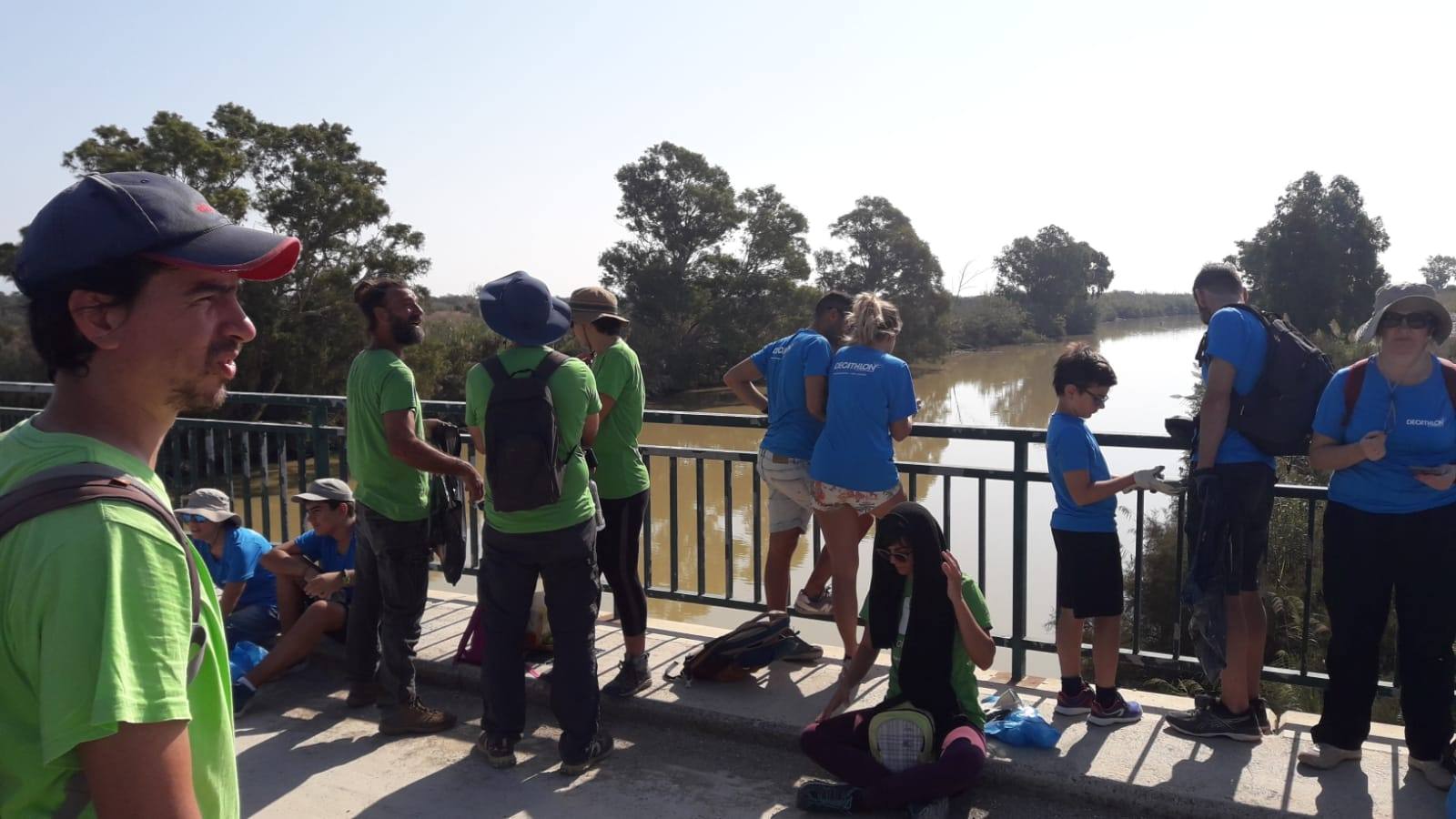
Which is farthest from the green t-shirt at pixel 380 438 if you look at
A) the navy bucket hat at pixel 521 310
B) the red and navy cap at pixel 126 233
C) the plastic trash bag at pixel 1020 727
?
the red and navy cap at pixel 126 233

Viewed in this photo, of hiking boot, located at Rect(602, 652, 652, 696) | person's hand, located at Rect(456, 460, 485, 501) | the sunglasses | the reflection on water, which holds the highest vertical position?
the sunglasses

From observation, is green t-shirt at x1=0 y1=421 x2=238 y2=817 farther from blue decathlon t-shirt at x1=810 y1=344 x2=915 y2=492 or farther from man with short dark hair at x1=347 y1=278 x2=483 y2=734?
blue decathlon t-shirt at x1=810 y1=344 x2=915 y2=492

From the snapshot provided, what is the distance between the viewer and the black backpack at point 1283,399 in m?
3.74

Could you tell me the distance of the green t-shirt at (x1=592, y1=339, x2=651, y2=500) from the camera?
4.51m

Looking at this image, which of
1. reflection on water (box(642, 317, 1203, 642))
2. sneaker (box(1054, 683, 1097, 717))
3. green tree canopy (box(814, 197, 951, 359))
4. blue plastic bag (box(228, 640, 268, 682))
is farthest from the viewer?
green tree canopy (box(814, 197, 951, 359))

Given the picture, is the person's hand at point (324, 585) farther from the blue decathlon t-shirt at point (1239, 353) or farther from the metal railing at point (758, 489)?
the blue decathlon t-shirt at point (1239, 353)

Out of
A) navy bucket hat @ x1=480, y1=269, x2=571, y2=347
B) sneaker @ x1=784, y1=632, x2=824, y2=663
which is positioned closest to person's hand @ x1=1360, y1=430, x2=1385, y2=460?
sneaker @ x1=784, y1=632, x2=824, y2=663

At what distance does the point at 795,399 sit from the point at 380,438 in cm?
181

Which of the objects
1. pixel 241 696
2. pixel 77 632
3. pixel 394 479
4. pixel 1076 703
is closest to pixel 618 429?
pixel 394 479

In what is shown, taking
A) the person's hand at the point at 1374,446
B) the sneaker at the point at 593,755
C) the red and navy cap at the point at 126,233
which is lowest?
the sneaker at the point at 593,755

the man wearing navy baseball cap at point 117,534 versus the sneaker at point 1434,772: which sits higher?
the man wearing navy baseball cap at point 117,534

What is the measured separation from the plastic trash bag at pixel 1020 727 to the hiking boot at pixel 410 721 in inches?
86.3

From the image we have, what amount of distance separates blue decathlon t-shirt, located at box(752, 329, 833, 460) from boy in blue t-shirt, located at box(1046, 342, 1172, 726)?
110cm

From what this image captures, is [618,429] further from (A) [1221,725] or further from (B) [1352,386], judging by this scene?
(B) [1352,386]
